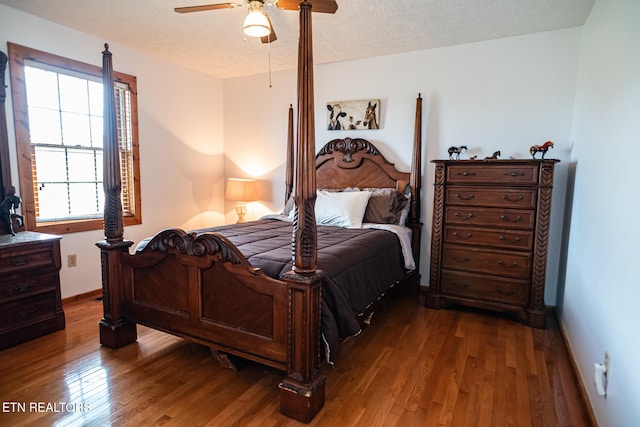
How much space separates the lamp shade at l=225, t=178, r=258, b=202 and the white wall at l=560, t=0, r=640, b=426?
3.24 m

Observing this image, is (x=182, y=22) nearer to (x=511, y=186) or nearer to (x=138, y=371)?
(x=138, y=371)

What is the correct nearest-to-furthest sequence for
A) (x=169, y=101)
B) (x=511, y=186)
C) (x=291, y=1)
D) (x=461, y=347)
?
1. (x=291, y=1)
2. (x=461, y=347)
3. (x=511, y=186)
4. (x=169, y=101)

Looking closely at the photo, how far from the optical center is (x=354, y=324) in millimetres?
2039

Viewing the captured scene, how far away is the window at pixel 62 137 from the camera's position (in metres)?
2.96

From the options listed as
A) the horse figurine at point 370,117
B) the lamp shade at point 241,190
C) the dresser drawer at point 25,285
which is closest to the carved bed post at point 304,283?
the dresser drawer at point 25,285

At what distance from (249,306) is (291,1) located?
1.75 metres

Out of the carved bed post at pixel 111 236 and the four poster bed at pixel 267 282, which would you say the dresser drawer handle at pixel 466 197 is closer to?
the four poster bed at pixel 267 282

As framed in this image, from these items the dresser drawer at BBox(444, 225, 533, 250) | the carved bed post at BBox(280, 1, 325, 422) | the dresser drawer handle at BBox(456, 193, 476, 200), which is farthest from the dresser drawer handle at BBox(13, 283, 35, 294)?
the dresser drawer handle at BBox(456, 193, 476, 200)

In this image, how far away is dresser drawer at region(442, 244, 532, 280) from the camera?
2965 millimetres

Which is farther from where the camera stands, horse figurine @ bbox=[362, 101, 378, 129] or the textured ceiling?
horse figurine @ bbox=[362, 101, 378, 129]

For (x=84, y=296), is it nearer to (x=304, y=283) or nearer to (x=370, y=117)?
(x=304, y=283)

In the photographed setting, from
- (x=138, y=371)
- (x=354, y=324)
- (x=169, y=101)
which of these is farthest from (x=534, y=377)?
(x=169, y=101)

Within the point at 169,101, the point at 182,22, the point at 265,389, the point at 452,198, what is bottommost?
the point at 265,389

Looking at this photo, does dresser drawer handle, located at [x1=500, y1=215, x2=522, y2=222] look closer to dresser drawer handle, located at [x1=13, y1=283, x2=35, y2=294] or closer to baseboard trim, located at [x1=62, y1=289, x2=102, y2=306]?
dresser drawer handle, located at [x1=13, y1=283, x2=35, y2=294]
